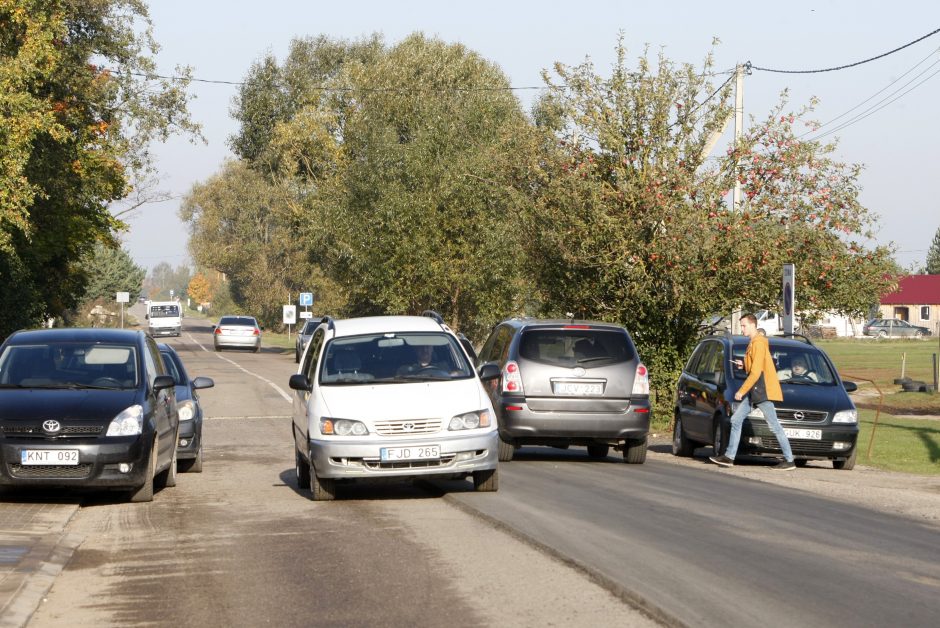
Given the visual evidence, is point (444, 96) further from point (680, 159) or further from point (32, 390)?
point (32, 390)

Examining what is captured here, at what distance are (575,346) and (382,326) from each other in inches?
144

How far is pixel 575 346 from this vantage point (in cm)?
1689

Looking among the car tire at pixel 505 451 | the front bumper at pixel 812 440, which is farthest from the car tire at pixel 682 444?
the car tire at pixel 505 451

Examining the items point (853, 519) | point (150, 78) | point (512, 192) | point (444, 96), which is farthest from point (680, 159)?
point (444, 96)

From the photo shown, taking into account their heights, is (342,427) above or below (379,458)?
above

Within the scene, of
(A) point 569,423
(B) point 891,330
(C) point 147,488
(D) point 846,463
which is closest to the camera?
(C) point 147,488

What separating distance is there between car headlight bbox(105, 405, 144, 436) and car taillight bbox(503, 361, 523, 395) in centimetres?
534

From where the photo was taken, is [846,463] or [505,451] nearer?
Result: [505,451]

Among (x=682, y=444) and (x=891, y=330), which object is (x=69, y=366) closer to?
(x=682, y=444)

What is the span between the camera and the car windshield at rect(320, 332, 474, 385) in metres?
13.3

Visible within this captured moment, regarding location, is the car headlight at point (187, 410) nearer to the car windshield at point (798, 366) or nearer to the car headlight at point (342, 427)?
the car headlight at point (342, 427)

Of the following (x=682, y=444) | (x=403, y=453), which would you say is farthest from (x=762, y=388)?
(x=403, y=453)

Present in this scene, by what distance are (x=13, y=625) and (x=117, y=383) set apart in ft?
20.0

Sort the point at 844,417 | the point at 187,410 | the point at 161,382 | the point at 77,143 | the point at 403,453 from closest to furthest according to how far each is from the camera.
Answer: the point at 403,453 → the point at 161,382 → the point at 187,410 → the point at 844,417 → the point at 77,143
